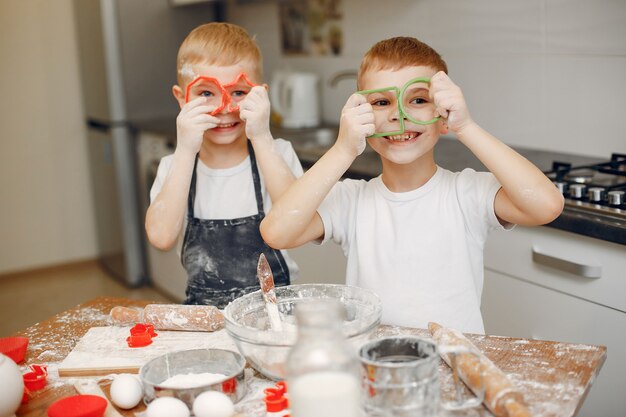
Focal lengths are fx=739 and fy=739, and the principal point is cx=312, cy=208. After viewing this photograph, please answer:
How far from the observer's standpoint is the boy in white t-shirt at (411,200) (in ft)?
4.05

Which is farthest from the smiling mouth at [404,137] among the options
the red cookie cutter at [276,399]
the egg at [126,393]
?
the egg at [126,393]

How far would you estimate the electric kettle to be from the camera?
10.6 ft

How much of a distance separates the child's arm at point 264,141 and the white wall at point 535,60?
1065mm

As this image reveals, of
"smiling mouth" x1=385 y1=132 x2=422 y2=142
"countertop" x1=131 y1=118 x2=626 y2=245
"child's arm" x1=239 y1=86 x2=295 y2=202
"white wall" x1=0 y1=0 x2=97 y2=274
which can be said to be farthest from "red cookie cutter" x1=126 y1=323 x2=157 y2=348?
"white wall" x1=0 y1=0 x2=97 y2=274

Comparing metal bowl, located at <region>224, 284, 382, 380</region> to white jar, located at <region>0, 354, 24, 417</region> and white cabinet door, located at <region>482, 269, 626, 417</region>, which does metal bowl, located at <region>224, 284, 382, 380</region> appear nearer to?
white jar, located at <region>0, 354, 24, 417</region>

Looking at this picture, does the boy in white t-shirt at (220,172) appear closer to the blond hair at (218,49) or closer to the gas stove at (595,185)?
the blond hair at (218,49)

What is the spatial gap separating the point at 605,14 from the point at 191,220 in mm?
1290

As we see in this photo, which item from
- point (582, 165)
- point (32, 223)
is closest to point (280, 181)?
point (582, 165)

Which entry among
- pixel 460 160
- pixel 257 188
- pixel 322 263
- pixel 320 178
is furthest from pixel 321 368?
pixel 322 263

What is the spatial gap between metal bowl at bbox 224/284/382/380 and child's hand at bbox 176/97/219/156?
465mm

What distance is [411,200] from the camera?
1427 mm

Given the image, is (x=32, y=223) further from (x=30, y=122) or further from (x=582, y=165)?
(x=582, y=165)

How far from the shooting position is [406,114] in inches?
49.9

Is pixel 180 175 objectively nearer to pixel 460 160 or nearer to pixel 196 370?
pixel 196 370
